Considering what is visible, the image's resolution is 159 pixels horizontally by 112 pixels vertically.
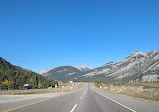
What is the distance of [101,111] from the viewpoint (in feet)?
34.6

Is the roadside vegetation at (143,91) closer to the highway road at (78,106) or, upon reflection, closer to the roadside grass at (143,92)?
the roadside grass at (143,92)

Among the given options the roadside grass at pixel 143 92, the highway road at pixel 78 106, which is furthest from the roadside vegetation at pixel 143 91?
the highway road at pixel 78 106

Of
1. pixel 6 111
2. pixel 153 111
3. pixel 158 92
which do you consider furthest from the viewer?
pixel 158 92

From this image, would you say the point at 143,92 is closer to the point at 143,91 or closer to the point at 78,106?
the point at 143,91

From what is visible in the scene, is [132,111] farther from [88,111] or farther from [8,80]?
[8,80]

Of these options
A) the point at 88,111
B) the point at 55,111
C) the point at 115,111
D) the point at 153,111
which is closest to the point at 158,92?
the point at 153,111

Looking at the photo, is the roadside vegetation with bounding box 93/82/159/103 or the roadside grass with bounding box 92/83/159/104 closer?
the roadside grass with bounding box 92/83/159/104

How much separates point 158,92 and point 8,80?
4421 inches

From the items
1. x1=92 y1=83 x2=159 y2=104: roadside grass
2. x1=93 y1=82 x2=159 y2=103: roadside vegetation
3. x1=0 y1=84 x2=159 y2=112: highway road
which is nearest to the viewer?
x1=0 y1=84 x2=159 y2=112: highway road

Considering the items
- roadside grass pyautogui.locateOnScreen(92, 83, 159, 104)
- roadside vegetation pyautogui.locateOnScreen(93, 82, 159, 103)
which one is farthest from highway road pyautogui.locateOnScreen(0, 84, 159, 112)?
roadside vegetation pyautogui.locateOnScreen(93, 82, 159, 103)

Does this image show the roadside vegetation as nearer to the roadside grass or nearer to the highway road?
the roadside grass

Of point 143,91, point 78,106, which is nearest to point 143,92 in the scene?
point 143,91

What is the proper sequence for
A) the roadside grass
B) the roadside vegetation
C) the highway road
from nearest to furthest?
the highway road, the roadside grass, the roadside vegetation

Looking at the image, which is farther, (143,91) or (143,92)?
(143,91)
